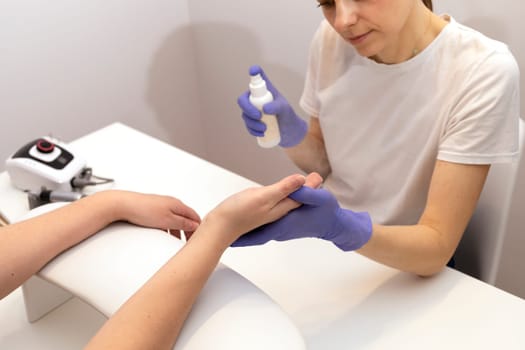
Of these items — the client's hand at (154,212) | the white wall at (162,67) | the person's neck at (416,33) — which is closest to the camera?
the client's hand at (154,212)

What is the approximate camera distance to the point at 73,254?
0.83 metres

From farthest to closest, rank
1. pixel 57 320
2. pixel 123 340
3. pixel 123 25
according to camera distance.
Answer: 1. pixel 123 25
2. pixel 57 320
3. pixel 123 340

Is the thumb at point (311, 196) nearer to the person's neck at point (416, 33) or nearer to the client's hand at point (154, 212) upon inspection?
the client's hand at point (154, 212)

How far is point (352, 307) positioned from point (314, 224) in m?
0.16

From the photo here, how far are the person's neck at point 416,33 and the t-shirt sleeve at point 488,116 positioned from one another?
0.12 m

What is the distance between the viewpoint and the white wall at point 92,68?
1.69 m

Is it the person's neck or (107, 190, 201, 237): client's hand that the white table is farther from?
the person's neck

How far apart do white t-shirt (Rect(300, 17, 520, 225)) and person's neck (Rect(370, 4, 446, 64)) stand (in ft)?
0.06

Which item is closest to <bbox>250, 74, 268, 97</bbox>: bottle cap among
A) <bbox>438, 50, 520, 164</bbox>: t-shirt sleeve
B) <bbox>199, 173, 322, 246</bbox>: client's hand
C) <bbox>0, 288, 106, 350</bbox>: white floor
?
<bbox>199, 173, 322, 246</bbox>: client's hand

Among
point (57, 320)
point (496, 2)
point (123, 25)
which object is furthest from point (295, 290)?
point (123, 25)

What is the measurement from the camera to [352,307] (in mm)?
846

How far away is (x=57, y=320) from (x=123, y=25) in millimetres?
1260

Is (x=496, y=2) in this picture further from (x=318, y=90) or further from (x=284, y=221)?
(x=284, y=221)

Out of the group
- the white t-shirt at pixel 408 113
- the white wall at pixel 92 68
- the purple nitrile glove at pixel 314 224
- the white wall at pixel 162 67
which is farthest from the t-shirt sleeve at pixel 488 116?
the white wall at pixel 92 68
